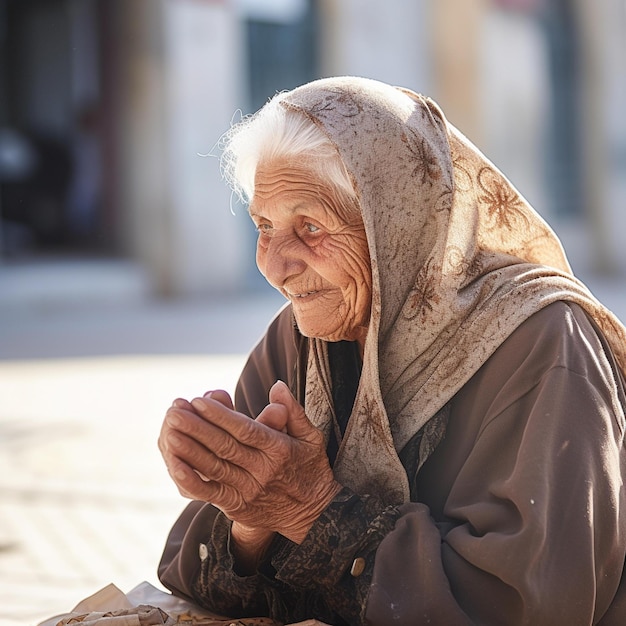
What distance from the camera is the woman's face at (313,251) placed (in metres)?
2.28

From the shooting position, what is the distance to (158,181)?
13.4 m

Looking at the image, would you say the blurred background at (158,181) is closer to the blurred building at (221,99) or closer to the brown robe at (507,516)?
the blurred building at (221,99)

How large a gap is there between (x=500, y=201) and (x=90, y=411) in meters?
5.01

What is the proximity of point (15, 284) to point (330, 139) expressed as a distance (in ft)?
34.4

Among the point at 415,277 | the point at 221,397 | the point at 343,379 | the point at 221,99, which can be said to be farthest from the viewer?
the point at 221,99

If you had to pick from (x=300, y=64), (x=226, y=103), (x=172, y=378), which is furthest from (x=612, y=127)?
(x=172, y=378)

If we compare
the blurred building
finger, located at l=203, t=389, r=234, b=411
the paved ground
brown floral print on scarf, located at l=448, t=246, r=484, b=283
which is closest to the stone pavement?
Result: the paved ground

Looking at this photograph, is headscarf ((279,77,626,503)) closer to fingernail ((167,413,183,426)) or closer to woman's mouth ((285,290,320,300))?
woman's mouth ((285,290,320,300))

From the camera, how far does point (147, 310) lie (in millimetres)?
12492

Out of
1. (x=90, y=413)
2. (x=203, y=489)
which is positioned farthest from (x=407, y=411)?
(x=90, y=413)

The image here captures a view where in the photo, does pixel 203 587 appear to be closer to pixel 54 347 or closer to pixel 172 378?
pixel 172 378

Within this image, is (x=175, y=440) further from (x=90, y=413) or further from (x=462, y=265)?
(x=90, y=413)

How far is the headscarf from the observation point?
2199 mm

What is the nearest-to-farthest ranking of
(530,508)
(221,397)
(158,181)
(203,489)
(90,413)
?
(530,508)
(203,489)
(221,397)
(90,413)
(158,181)
